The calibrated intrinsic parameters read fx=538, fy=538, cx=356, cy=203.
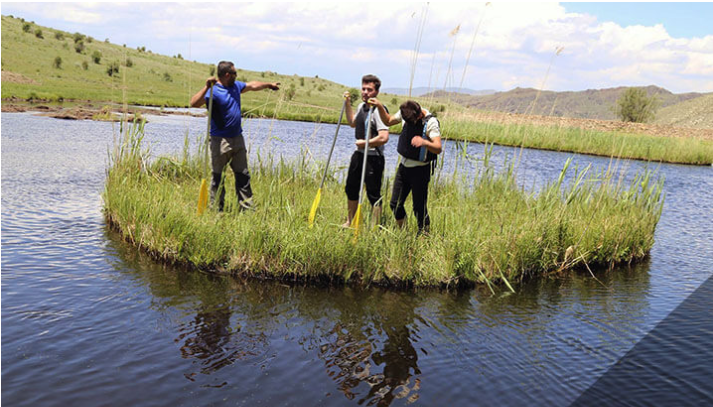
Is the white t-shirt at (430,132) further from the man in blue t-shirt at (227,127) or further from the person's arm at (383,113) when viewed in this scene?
the man in blue t-shirt at (227,127)

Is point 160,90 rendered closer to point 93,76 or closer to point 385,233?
point 93,76

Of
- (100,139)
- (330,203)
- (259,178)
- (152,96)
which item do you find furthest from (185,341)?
(152,96)

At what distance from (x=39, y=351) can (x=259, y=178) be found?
5.08m

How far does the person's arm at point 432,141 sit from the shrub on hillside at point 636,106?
2652 inches

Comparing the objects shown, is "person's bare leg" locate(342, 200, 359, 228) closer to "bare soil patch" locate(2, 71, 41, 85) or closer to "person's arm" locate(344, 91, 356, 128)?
"person's arm" locate(344, 91, 356, 128)

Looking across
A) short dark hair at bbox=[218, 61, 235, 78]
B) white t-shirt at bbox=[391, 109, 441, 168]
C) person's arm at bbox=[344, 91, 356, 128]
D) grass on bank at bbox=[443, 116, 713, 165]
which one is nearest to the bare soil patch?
grass on bank at bbox=[443, 116, 713, 165]

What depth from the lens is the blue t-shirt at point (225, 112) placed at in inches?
275

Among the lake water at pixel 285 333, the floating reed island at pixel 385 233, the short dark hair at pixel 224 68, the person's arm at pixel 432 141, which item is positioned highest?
the short dark hair at pixel 224 68

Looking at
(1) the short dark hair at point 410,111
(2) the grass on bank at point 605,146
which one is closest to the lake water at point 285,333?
(1) the short dark hair at point 410,111

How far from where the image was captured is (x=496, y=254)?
6902 millimetres

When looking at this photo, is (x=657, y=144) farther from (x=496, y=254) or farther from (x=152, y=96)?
(x=152, y=96)

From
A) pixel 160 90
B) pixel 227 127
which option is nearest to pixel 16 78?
pixel 160 90

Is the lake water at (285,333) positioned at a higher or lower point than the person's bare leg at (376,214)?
lower

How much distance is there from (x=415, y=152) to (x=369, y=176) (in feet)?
→ 2.50
